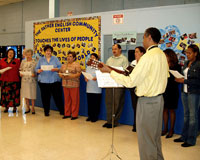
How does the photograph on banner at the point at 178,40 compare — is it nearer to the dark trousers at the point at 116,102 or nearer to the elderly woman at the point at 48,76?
the dark trousers at the point at 116,102

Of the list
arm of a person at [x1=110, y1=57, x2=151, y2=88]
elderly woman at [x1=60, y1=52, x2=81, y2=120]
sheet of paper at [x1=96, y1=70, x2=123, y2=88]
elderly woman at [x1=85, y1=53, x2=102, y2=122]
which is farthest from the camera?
elderly woman at [x1=60, y1=52, x2=81, y2=120]

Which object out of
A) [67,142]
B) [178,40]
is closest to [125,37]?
[178,40]

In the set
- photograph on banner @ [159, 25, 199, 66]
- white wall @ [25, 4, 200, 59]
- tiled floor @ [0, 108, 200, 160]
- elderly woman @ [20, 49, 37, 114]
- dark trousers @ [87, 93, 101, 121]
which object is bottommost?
tiled floor @ [0, 108, 200, 160]

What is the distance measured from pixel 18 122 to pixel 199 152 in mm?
3880

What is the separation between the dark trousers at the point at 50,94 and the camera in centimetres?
628

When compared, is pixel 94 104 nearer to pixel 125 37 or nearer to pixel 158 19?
pixel 125 37

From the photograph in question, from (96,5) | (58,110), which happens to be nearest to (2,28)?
(96,5)

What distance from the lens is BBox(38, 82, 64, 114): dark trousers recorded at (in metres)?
6.28

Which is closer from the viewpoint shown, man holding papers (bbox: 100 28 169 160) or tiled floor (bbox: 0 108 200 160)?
man holding papers (bbox: 100 28 169 160)

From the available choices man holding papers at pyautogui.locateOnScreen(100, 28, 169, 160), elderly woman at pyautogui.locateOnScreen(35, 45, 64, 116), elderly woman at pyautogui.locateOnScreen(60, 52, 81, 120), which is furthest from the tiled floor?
man holding papers at pyautogui.locateOnScreen(100, 28, 169, 160)

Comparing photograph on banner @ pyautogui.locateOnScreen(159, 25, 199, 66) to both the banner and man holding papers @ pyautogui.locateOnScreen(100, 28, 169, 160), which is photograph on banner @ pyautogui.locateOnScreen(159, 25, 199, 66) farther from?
man holding papers @ pyautogui.locateOnScreen(100, 28, 169, 160)

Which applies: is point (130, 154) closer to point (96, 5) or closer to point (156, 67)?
point (156, 67)

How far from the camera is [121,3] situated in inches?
367

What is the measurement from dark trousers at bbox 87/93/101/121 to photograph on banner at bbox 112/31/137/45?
1.53 m
